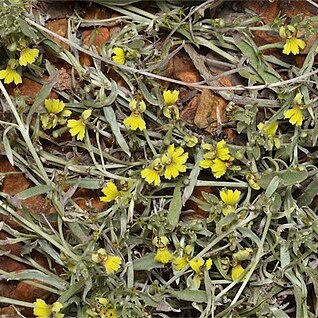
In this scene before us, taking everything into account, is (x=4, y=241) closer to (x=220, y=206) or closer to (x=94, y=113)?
(x=94, y=113)

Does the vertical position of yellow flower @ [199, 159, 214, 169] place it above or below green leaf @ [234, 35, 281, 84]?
below

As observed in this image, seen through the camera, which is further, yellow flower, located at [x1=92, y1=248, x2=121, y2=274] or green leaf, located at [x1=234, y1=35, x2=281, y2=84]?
green leaf, located at [x1=234, y1=35, x2=281, y2=84]

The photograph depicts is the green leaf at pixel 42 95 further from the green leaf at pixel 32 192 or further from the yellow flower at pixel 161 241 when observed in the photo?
the yellow flower at pixel 161 241

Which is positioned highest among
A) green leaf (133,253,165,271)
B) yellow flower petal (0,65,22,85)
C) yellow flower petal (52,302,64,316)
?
yellow flower petal (0,65,22,85)

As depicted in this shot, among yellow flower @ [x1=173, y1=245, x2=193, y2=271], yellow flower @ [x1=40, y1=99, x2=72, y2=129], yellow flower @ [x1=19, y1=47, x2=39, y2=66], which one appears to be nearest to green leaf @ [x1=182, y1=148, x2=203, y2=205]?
yellow flower @ [x1=173, y1=245, x2=193, y2=271]

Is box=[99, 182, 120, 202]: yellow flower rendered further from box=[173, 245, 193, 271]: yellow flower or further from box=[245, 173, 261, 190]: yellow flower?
box=[245, 173, 261, 190]: yellow flower

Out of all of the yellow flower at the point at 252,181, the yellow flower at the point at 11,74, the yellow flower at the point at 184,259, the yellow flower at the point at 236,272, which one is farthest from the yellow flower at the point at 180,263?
the yellow flower at the point at 11,74

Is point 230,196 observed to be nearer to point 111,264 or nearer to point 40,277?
point 111,264

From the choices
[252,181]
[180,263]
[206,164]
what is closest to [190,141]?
[206,164]
